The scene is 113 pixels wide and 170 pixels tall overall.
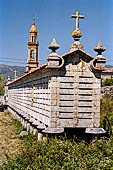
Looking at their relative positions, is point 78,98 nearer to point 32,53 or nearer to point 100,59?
point 100,59

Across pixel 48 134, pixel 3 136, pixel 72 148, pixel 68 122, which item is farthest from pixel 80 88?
pixel 3 136

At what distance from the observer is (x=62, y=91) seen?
7.73 m

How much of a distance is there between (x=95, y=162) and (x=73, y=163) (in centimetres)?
38

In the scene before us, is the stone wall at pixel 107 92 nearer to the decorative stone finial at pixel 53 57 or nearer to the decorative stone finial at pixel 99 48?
the decorative stone finial at pixel 99 48

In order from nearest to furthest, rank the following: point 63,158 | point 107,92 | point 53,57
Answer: point 63,158
point 53,57
point 107,92

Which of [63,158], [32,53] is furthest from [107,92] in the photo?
[63,158]

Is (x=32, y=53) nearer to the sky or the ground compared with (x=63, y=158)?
nearer to the sky

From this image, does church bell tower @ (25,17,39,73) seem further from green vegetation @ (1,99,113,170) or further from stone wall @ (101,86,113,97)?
green vegetation @ (1,99,113,170)

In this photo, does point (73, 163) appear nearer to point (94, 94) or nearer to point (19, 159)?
point (19, 159)

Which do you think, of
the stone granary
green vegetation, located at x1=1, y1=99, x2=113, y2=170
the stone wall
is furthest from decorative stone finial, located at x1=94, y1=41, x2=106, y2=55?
the stone wall

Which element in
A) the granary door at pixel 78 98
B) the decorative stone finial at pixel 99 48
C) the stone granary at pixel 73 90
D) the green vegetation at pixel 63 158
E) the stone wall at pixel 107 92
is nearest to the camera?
the green vegetation at pixel 63 158

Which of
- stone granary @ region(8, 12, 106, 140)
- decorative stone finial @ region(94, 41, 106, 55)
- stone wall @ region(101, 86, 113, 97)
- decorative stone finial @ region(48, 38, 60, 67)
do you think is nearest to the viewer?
decorative stone finial @ region(48, 38, 60, 67)

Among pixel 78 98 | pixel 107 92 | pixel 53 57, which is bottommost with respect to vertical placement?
pixel 78 98

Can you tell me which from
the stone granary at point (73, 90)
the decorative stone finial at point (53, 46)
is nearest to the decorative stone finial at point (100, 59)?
the stone granary at point (73, 90)
